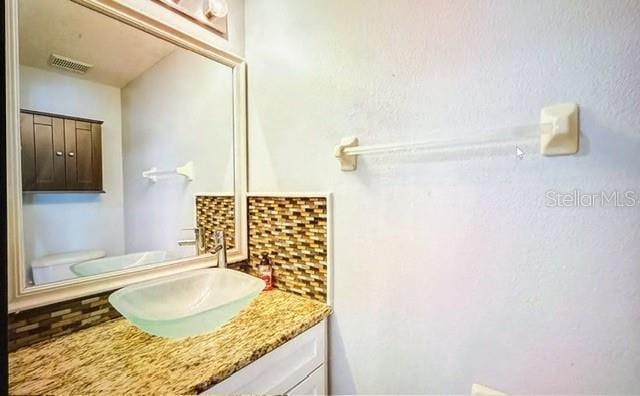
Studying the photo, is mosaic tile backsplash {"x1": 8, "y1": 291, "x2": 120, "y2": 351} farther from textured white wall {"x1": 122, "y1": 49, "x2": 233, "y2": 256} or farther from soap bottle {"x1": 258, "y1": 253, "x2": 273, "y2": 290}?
soap bottle {"x1": 258, "y1": 253, "x2": 273, "y2": 290}

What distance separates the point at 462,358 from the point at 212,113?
133cm

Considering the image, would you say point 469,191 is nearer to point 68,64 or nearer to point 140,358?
point 140,358

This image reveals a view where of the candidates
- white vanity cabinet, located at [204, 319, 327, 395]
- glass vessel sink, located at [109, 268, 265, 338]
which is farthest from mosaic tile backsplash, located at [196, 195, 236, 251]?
white vanity cabinet, located at [204, 319, 327, 395]

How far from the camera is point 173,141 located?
115 cm

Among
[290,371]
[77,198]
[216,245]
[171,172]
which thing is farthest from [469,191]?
[77,198]

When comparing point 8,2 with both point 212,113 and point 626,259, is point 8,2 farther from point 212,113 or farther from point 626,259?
point 626,259

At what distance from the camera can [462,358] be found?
823 mm

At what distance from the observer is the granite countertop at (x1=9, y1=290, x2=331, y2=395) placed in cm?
62

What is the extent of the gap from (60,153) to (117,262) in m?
0.39

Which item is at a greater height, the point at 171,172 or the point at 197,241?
the point at 171,172

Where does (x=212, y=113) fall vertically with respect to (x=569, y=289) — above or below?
above

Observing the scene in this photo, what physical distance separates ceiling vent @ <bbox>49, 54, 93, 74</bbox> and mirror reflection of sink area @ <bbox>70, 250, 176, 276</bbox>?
2.01ft

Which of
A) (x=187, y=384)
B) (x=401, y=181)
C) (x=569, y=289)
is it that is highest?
(x=401, y=181)

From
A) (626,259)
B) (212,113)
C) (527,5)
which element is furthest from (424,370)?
(212,113)
